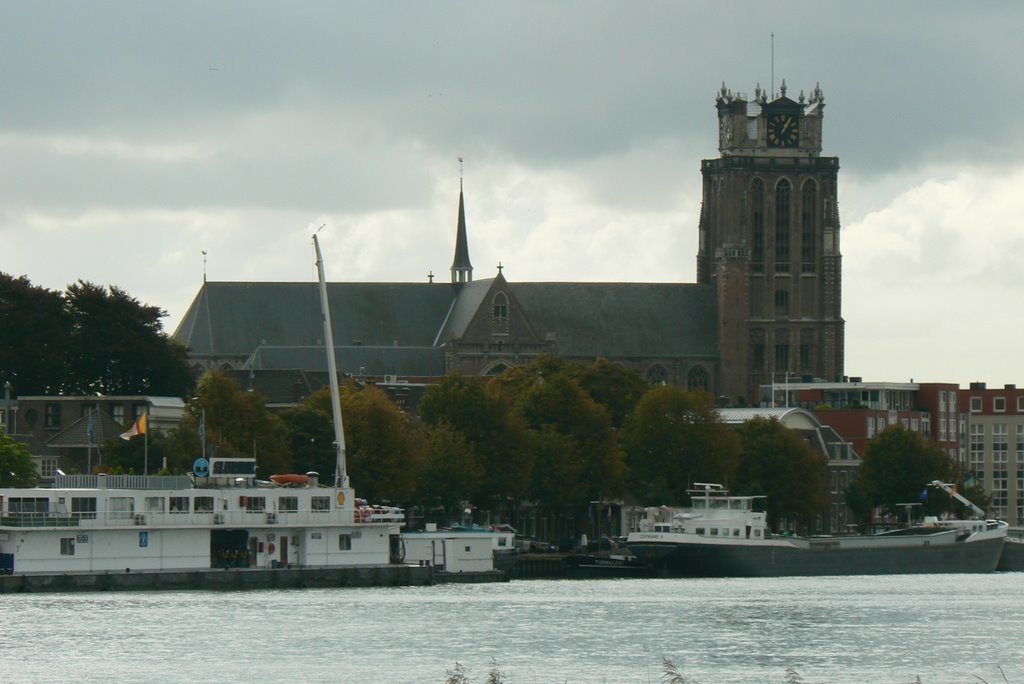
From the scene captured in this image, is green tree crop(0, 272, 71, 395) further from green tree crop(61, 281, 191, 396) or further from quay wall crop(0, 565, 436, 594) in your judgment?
quay wall crop(0, 565, 436, 594)

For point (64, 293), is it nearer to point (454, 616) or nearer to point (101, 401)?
point (101, 401)

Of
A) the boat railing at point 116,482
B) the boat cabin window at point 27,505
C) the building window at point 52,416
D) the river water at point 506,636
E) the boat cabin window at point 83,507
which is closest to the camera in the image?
the river water at point 506,636

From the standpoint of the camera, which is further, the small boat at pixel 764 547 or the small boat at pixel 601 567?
the small boat at pixel 764 547

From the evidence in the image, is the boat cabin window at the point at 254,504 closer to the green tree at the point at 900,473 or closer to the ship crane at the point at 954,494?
the ship crane at the point at 954,494

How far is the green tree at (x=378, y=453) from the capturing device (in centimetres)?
13275

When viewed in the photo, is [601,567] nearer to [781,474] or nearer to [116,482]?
[781,474]

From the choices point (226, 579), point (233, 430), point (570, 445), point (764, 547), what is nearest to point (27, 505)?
point (226, 579)

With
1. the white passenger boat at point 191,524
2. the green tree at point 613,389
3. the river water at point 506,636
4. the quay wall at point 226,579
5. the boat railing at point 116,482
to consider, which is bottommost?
the river water at point 506,636

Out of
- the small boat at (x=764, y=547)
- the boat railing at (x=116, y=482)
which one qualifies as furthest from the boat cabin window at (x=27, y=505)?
the small boat at (x=764, y=547)

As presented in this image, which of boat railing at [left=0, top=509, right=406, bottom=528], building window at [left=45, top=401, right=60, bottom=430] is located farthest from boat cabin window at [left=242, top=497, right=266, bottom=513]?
building window at [left=45, top=401, right=60, bottom=430]

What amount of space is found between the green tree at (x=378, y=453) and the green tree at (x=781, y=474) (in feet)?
111

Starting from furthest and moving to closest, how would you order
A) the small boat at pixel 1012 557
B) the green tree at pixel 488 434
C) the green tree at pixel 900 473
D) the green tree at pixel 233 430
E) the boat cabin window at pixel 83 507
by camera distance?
the green tree at pixel 900 473, the small boat at pixel 1012 557, the green tree at pixel 488 434, the green tree at pixel 233 430, the boat cabin window at pixel 83 507

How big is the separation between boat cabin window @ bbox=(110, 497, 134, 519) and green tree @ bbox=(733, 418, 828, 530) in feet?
205

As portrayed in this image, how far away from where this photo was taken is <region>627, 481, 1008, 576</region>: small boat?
138m
